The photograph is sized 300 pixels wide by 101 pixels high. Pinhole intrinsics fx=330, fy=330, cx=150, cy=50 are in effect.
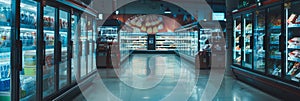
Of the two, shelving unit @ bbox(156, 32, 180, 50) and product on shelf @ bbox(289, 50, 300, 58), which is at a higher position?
shelving unit @ bbox(156, 32, 180, 50)

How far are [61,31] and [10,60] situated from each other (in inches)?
91.8

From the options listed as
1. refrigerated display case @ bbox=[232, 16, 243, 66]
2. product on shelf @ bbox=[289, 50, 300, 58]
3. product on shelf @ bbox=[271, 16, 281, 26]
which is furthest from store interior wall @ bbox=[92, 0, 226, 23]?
product on shelf @ bbox=[289, 50, 300, 58]

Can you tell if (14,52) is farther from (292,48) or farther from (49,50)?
(292,48)

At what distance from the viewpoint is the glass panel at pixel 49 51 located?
5.20 meters

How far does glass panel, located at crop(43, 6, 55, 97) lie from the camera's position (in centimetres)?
520

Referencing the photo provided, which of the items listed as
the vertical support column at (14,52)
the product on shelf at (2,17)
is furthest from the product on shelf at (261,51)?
the product on shelf at (2,17)

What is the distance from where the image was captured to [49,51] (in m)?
5.43

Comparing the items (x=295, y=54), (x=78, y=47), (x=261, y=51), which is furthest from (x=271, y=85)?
(x=78, y=47)

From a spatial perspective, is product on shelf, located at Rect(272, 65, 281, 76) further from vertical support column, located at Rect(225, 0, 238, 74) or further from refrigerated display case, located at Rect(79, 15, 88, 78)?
refrigerated display case, located at Rect(79, 15, 88, 78)

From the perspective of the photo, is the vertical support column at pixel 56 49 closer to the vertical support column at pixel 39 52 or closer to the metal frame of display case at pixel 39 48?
the metal frame of display case at pixel 39 48

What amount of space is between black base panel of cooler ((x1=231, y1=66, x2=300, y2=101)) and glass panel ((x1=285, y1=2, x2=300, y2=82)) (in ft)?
0.70

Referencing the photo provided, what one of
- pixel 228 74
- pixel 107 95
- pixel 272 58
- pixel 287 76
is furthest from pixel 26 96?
pixel 228 74

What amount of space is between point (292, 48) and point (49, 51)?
14.2 feet

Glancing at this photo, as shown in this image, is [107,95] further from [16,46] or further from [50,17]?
[16,46]
